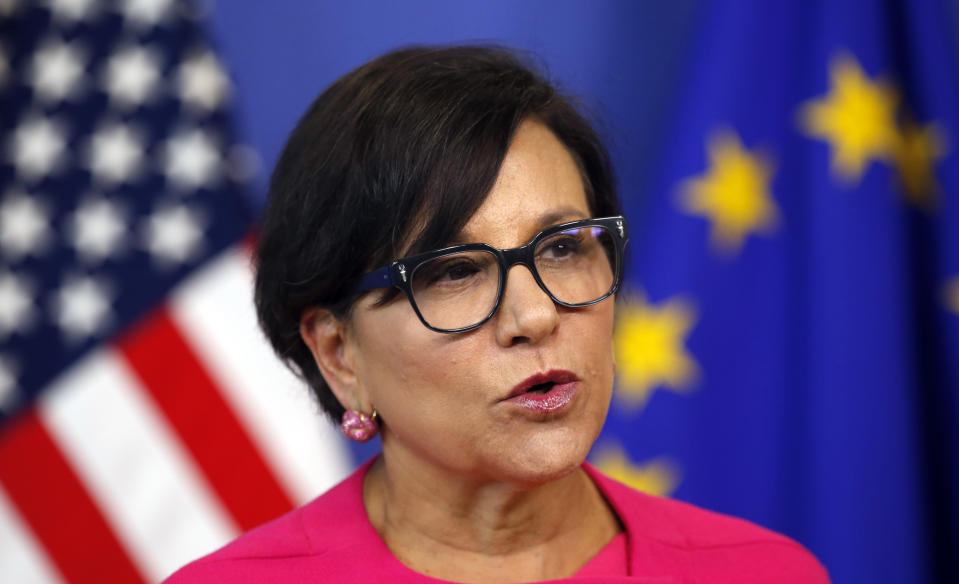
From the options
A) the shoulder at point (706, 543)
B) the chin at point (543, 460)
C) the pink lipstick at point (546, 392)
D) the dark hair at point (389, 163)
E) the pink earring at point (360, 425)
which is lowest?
the shoulder at point (706, 543)

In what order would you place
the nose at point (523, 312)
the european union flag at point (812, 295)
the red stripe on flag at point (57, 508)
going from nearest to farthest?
1. the nose at point (523, 312)
2. the european union flag at point (812, 295)
3. the red stripe on flag at point (57, 508)

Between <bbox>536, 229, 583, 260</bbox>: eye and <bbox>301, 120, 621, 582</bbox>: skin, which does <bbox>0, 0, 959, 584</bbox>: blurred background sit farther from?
<bbox>536, 229, 583, 260</bbox>: eye

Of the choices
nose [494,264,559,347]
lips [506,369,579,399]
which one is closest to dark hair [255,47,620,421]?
nose [494,264,559,347]

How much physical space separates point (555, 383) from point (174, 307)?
1.76 metres

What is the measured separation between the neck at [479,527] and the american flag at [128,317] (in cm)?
134

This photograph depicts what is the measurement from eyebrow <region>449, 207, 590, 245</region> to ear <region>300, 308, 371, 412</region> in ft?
0.83

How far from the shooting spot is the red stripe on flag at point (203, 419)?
277cm

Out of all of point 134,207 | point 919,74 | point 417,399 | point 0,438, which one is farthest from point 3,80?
point 919,74

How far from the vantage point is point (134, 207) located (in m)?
2.83

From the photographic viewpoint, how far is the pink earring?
1.46 m

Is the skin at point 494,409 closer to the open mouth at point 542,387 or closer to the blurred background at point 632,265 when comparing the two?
the open mouth at point 542,387

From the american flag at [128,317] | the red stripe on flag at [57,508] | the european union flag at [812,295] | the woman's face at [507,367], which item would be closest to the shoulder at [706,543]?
the woman's face at [507,367]

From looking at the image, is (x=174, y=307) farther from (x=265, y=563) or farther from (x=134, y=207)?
(x=265, y=563)

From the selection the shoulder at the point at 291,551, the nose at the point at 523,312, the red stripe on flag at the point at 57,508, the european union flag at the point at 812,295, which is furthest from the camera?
the red stripe on flag at the point at 57,508
